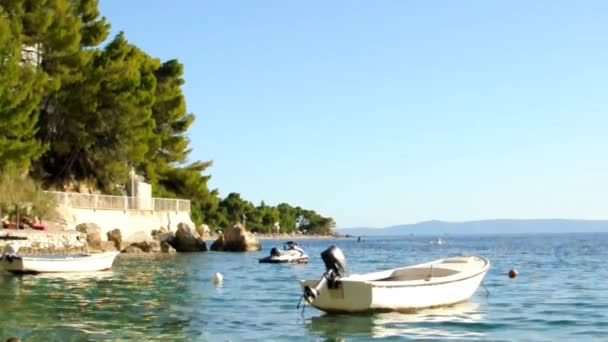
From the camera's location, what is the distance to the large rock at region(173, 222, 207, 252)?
2166 inches

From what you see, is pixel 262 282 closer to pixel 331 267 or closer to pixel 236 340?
pixel 331 267

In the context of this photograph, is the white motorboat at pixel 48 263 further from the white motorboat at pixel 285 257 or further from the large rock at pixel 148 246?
the large rock at pixel 148 246

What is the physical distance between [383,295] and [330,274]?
1.25 meters

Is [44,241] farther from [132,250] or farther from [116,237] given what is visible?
[132,250]

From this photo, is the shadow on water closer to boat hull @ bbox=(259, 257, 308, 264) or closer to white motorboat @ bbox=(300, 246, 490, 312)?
white motorboat @ bbox=(300, 246, 490, 312)

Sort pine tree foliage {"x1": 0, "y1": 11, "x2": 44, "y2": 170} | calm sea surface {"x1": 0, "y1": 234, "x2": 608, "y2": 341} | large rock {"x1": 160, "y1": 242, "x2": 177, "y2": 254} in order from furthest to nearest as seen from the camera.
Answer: large rock {"x1": 160, "y1": 242, "x2": 177, "y2": 254}
pine tree foliage {"x1": 0, "y1": 11, "x2": 44, "y2": 170}
calm sea surface {"x1": 0, "y1": 234, "x2": 608, "y2": 341}

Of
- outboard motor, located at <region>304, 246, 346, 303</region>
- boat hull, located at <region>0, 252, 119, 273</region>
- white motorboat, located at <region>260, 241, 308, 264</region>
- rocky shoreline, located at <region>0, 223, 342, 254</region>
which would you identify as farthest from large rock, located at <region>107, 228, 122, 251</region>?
outboard motor, located at <region>304, 246, 346, 303</region>

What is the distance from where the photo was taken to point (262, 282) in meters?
30.7

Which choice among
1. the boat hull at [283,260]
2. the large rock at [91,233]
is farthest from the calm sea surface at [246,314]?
the boat hull at [283,260]

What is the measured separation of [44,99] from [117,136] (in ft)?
15.0

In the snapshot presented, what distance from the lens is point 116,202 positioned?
49688 mm

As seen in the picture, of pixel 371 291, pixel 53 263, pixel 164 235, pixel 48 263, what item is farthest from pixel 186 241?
pixel 371 291

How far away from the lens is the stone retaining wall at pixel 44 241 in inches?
1404

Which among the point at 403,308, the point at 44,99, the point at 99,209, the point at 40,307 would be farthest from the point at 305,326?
the point at 44,99
